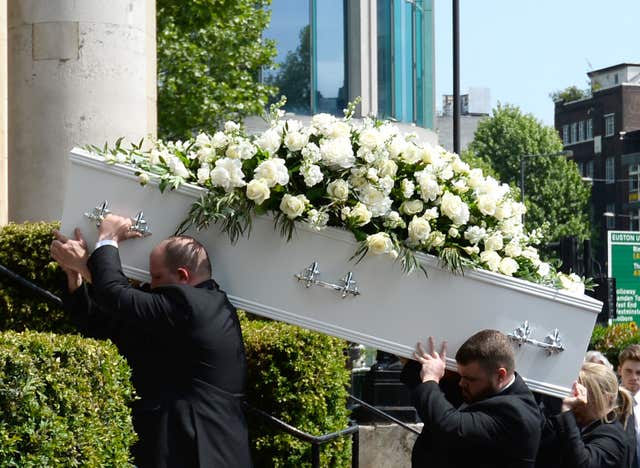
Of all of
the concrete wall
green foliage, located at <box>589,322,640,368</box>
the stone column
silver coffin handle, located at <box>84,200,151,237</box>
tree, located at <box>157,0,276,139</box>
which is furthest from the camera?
tree, located at <box>157,0,276,139</box>

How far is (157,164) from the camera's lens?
520cm

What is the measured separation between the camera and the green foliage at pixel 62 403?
13.5 feet

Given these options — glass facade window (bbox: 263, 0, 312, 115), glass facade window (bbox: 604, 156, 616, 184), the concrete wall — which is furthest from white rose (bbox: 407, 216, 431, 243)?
glass facade window (bbox: 604, 156, 616, 184)

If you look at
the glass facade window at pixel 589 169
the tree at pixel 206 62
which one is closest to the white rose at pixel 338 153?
the tree at pixel 206 62

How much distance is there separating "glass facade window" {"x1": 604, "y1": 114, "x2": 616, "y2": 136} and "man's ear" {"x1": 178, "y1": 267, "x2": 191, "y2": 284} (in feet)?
354

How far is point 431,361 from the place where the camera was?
5.18 m

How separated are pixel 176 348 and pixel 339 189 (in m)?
0.97

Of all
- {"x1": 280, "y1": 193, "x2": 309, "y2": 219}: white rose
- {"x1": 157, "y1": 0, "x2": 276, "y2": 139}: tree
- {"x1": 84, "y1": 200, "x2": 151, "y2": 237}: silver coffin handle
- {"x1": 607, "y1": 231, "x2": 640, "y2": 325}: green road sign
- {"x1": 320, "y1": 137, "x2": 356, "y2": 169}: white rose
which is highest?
{"x1": 157, "y1": 0, "x2": 276, "y2": 139}: tree

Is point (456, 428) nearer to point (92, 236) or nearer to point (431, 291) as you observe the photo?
point (431, 291)

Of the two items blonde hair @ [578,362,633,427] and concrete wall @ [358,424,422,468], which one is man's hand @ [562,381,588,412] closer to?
blonde hair @ [578,362,633,427]

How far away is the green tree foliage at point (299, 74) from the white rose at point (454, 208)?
3562 centimetres

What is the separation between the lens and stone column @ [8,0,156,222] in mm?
8336

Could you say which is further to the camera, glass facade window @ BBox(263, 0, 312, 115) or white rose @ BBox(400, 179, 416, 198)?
glass facade window @ BBox(263, 0, 312, 115)

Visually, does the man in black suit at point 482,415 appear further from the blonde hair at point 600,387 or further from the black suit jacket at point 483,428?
the blonde hair at point 600,387
